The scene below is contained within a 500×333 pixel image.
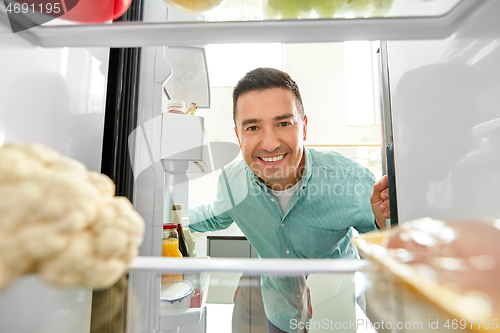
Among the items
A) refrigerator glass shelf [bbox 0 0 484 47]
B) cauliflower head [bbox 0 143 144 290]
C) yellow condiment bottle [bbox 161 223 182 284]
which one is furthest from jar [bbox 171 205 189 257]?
cauliflower head [bbox 0 143 144 290]

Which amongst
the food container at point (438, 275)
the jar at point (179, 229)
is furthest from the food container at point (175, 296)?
the food container at point (438, 275)

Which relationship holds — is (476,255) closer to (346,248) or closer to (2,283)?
(2,283)

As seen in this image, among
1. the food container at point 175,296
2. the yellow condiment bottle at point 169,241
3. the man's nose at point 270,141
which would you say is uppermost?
the man's nose at point 270,141

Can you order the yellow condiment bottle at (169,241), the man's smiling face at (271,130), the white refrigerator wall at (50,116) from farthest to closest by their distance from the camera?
the man's smiling face at (271,130)
the yellow condiment bottle at (169,241)
the white refrigerator wall at (50,116)

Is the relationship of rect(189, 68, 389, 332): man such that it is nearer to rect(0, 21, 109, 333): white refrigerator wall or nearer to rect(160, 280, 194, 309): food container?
rect(160, 280, 194, 309): food container

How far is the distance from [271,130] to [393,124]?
0.59m

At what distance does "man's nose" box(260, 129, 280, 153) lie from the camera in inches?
47.8

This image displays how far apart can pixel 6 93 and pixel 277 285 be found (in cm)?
53

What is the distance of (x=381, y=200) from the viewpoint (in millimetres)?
917

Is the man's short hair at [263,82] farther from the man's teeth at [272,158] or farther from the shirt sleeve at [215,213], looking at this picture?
the shirt sleeve at [215,213]

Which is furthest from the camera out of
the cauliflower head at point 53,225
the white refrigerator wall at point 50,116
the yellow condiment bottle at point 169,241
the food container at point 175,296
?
the yellow condiment bottle at point 169,241

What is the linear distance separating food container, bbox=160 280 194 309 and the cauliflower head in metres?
0.52

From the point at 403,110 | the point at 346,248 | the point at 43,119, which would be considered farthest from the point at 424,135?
the point at 346,248

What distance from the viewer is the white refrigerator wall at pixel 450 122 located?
418mm
